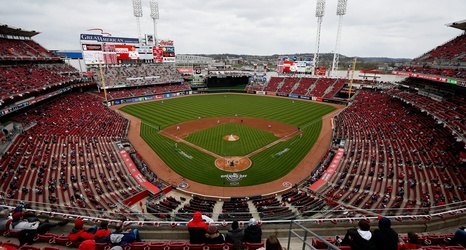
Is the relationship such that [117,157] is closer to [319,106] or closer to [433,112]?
[433,112]

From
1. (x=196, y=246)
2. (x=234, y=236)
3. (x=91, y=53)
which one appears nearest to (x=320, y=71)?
(x=91, y=53)

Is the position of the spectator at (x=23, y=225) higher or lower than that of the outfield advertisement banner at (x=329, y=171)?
higher

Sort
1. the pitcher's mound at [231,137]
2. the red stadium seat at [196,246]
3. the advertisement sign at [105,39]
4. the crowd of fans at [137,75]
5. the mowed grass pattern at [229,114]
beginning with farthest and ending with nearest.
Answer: the crowd of fans at [137,75], the advertisement sign at [105,39], the pitcher's mound at [231,137], the mowed grass pattern at [229,114], the red stadium seat at [196,246]

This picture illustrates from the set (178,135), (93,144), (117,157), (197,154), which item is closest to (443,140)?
(197,154)

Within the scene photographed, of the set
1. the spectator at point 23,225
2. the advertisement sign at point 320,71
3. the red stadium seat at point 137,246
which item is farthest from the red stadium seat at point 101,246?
the advertisement sign at point 320,71

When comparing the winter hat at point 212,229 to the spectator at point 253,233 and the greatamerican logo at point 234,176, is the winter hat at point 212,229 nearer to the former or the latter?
the spectator at point 253,233

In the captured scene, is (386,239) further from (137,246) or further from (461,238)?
(137,246)

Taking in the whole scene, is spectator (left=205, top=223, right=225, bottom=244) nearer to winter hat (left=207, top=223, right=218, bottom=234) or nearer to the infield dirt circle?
winter hat (left=207, top=223, right=218, bottom=234)
